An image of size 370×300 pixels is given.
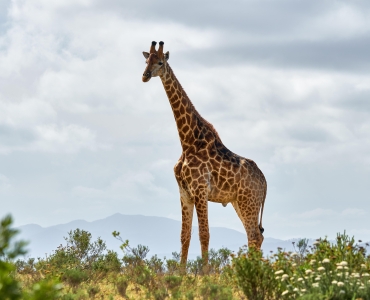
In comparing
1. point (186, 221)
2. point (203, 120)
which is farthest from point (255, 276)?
point (203, 120)

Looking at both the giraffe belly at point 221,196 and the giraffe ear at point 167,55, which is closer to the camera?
the giraffe belly at point 221,196

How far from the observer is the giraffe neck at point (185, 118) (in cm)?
1534

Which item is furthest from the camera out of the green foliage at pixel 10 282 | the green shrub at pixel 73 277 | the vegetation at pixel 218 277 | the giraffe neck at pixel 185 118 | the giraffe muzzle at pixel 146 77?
the giraffe neck at pixel 185 118

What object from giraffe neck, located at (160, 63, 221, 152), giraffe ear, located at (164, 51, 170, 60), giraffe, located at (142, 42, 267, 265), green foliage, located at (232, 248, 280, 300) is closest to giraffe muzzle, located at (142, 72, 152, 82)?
giraffe, located at (142, 42, 267, 265)

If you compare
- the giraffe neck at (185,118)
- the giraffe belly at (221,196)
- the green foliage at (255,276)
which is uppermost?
the giraffe neck at (185,118)

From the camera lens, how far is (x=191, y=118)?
15.5 meters

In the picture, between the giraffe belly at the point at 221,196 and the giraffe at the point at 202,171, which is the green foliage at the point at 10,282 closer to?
the giraffe at the point at 202,171

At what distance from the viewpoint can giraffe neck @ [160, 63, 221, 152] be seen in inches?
604

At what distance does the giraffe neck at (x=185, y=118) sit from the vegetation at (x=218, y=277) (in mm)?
2693

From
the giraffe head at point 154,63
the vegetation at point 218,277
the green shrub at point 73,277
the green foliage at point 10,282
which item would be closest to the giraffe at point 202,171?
the giraffe head at point 154,63

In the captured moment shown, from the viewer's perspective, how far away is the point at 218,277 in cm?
1314

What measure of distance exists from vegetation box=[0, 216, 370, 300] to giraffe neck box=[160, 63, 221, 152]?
8.83 ft

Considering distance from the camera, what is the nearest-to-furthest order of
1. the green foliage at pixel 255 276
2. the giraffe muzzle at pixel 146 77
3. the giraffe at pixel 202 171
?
the green foliage at pixel 255 276, the giraffe at pixel 202 171, the giraffe muzzle at pixel 146 77

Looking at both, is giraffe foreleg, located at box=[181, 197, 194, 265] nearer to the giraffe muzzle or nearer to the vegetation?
the vegetation
